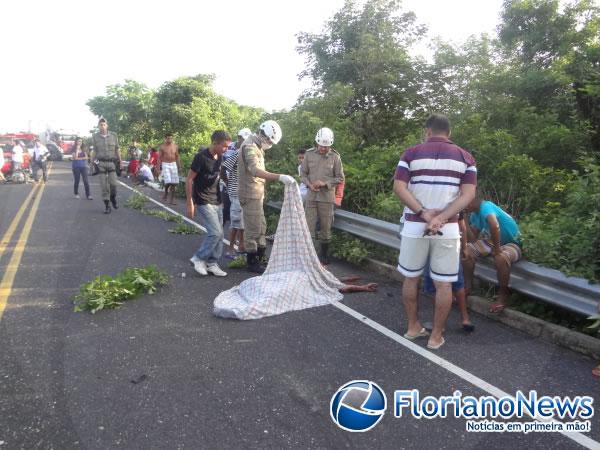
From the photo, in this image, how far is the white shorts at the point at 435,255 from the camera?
155 inches

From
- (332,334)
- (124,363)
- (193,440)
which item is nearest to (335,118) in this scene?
(332,334)

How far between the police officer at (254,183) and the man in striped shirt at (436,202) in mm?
2361

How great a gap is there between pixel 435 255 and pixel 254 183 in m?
3.03

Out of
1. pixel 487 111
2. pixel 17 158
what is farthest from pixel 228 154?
pixel 17 158

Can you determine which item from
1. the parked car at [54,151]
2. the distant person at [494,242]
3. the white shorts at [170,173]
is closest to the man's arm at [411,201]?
the distant person at [494,242]

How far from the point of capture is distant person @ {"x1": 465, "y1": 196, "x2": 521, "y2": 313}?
455 cm

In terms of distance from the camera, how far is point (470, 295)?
511cm

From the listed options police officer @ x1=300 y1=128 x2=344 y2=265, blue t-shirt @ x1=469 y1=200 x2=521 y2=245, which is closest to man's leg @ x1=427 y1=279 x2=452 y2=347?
blue t-shirt @ x1=469 y1=200 x2=521 y2=245

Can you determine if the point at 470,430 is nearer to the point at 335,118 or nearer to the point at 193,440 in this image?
the point at 193,440

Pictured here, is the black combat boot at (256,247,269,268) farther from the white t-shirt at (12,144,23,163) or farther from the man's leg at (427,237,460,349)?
the white t-shirt at (12,144,23,163)

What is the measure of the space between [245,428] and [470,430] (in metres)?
1.39

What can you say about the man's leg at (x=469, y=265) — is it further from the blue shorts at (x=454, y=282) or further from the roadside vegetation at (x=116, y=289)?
the roadside vegetation at (x=116, y=289)

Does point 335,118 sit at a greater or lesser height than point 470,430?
greater

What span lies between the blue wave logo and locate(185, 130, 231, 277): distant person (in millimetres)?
3343
